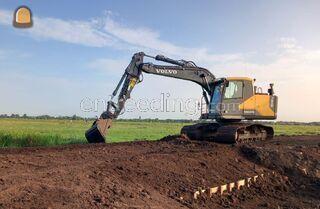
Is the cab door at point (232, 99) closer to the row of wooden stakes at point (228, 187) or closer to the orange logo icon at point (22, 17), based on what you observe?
the row of wooden stakes at point (228, 187)

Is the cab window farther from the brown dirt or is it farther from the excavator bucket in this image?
the excavator bucket

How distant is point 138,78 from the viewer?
19797 millimetres

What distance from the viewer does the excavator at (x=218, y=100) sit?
19688mm

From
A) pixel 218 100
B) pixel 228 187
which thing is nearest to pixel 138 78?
pixel 218 100

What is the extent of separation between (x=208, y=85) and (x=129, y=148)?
6.10 meters

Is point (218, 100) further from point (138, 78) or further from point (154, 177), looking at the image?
point (154, 177)

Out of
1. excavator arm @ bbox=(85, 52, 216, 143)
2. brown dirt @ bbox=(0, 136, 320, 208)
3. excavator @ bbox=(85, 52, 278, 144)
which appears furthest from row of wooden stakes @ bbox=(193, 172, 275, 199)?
excavator arm @ bbox=(85, 52, 216, 143)

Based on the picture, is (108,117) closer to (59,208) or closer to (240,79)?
(240,79)

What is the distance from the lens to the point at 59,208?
802cm

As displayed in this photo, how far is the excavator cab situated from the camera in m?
20.6

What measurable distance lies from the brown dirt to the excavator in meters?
1.99

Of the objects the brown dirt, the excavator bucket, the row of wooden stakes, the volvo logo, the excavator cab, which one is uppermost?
the volvo logo

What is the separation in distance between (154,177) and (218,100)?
9.71 meters

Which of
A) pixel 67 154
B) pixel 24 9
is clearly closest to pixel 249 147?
pixel 67 154
